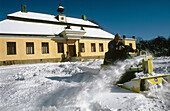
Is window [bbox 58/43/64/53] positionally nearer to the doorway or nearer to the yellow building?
the yellow building

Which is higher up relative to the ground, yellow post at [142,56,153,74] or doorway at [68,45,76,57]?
doorway at [68,45,76,57]

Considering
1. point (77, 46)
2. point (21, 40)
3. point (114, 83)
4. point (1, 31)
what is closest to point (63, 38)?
point (77, 46)

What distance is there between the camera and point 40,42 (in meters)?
15.0

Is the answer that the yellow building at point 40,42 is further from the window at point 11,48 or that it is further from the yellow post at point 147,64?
Result: the yellow post at point 147,64

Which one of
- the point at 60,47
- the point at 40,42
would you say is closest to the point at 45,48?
the point at 40,42

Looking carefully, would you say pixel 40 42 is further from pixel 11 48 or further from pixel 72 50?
pixel 72 50

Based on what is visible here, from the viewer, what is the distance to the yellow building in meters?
13.4

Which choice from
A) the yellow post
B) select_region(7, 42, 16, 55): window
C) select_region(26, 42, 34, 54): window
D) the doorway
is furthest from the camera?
the doorway

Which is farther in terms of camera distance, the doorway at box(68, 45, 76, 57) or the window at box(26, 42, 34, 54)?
the doorway at box(68, 45, 76, 57)

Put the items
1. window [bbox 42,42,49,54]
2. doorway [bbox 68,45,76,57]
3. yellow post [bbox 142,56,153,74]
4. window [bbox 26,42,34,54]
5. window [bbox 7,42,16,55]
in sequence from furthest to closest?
doorway [bbox 68,45,76,57] → window [bbox 42,42,49,54] → window [bbox 26,42,34,54] → window [bbox 7,42,16,55] → yellow post [bbox 142,56,153,74]

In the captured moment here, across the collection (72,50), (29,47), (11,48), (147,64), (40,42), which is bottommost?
(147,64)

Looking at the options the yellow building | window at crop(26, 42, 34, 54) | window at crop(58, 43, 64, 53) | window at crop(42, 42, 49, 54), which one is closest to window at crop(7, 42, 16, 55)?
the yellow building

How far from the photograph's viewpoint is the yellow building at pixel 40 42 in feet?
43.9

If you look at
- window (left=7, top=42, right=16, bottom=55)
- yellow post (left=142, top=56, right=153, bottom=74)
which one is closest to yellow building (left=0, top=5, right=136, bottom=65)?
window (left=7, top=42, right=16, bottom=55)
